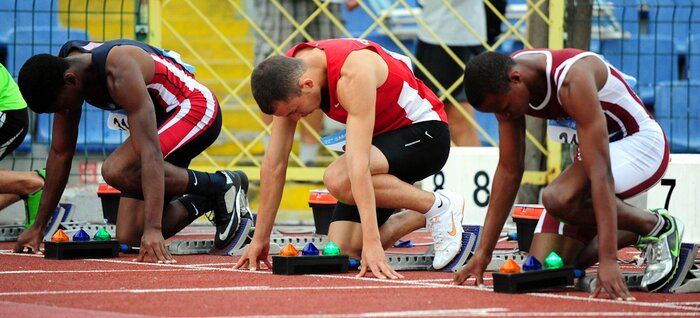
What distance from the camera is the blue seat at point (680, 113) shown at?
11039 millimetres

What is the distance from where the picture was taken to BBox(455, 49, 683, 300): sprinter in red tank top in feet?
16.9

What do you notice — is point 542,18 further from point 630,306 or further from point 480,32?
point 630,306

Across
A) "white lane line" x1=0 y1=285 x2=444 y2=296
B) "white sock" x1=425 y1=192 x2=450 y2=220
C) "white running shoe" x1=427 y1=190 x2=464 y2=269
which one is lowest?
"white lane line" x1=0 y1=285 x2=444 y2=296

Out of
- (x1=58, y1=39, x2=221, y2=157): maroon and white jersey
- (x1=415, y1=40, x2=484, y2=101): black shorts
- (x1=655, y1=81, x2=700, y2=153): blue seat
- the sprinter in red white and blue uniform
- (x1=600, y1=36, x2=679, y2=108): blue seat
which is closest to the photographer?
the sprinter in red white and blue uniform

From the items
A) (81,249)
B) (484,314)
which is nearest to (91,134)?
(81,249)

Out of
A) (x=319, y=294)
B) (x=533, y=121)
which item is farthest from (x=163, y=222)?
(x=533, y=121)

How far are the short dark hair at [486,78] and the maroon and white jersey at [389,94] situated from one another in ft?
3.25

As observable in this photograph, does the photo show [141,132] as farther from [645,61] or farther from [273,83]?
[645,61]

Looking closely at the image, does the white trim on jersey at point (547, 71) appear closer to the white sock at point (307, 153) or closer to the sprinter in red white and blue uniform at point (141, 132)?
the sprinter in red white and blue uniform at point (141, 132)

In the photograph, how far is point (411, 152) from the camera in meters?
6.62

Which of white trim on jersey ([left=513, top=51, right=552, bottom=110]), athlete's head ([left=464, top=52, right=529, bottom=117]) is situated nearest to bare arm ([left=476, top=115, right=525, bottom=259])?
white trim on jersey ([left=513, top=51, right=552, bottom=110])

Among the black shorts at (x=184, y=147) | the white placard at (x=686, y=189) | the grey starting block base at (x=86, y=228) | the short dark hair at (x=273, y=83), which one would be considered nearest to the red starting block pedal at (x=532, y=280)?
the short dark hair at (x=273, y=83)

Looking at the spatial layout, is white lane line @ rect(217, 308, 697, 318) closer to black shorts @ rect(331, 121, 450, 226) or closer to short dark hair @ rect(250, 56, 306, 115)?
short dark hair @ rect(250, 56, 306, 115)

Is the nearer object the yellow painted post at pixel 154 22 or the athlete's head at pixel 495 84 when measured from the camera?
the athlete's head at pixel 495 84
